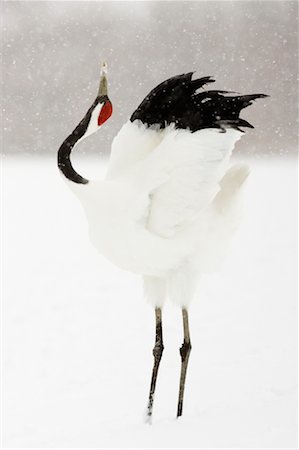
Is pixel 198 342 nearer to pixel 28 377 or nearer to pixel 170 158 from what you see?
pixel 28 377

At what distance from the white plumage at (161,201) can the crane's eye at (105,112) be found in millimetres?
163

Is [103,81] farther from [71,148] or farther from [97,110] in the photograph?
[71,148]

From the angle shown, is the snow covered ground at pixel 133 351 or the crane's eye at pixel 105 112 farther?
the snow covered ground at pixel 133 351

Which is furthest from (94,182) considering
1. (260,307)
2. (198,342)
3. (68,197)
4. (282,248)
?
(68,197)

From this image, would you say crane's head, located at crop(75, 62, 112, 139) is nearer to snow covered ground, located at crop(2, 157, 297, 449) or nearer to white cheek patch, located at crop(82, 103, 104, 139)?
white cheek patch, located at crop(82, 103, 104, 139)

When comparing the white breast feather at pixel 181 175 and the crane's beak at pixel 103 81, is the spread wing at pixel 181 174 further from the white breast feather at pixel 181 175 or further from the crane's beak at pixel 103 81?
the crane's beak at pixel 103 81

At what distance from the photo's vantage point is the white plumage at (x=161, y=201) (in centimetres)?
184

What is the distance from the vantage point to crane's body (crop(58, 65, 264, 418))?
1838 mm

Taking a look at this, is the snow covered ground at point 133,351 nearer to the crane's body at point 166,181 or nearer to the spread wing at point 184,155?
the crane's body at point 166,181

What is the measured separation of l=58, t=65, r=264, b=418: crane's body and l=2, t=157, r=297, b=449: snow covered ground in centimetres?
Result: 46

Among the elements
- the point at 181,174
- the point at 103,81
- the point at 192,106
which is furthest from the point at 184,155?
the point at 103,81

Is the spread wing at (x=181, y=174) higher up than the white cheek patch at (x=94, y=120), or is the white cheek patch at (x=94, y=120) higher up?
the white cheek patch at (x=94, y=120)

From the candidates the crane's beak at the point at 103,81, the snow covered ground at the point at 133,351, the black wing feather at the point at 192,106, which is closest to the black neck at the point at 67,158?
the crane's beak at the point at 103,81

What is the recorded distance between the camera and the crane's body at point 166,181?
1.84 m
